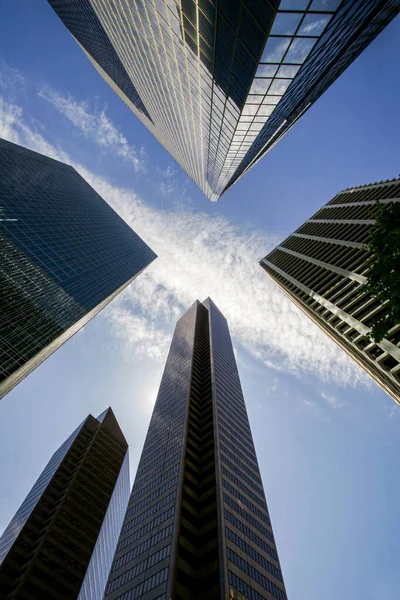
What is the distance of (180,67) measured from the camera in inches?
1303

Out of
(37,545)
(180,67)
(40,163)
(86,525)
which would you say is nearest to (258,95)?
(180,67)

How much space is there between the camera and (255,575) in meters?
39.4

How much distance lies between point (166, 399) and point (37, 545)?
44.5 meters

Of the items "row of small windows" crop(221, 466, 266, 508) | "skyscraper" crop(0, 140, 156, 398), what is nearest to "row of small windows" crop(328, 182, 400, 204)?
"row of small windows" crop(221, 466, 266, 508)

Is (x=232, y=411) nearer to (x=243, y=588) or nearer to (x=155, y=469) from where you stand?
(x=155, y=469)

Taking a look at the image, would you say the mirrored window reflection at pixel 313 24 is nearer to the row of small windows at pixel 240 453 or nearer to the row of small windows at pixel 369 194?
the row of small windows at pixel 369 194

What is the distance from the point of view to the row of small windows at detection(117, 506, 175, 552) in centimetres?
4491

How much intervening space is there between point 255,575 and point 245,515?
29.8ft

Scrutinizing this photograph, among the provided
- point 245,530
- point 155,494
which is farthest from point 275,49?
point 155,494

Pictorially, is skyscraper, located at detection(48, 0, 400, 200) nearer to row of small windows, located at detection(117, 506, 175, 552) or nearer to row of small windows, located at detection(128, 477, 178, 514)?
row of small windows, located at detection(117, 506, 175, 552)

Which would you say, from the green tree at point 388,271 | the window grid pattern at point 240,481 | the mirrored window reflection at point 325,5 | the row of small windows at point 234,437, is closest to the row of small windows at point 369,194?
the mirrored window reflection at point 325,5

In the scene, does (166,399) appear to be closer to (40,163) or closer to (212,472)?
(212,472)

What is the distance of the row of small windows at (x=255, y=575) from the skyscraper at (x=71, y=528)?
167 ft

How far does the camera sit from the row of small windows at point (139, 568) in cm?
3859
